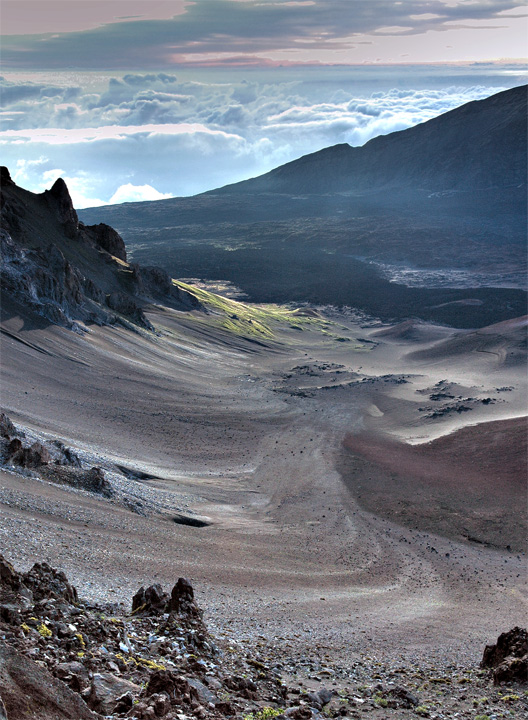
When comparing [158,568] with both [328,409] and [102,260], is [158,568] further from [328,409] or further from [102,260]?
[102,260]

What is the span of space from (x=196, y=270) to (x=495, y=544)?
124273 millimetres

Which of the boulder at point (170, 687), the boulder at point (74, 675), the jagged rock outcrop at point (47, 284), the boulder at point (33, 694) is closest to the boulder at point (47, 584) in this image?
the boulder at point (74, 675)

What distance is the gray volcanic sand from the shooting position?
822 inches

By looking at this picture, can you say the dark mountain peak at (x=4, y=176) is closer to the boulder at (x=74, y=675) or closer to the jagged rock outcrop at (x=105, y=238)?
the jagged rock outcrop at (x=105, y=238)

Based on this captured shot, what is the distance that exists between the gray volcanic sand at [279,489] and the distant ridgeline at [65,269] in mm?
2792

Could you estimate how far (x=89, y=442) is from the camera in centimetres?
3616

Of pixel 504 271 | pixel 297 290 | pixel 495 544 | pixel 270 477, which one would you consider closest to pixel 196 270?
pixel 297 290

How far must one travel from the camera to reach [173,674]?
11500mm

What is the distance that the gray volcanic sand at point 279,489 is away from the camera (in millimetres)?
20891

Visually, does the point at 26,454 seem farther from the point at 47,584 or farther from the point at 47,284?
the point at 47,284

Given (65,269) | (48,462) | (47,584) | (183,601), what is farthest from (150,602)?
(65,269)

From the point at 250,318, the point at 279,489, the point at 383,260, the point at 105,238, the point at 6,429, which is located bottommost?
the point at 279,489

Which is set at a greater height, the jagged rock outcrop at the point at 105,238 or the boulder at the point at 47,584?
the jagged rock outcrop at the point at 105,238

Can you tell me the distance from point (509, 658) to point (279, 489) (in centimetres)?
2091
